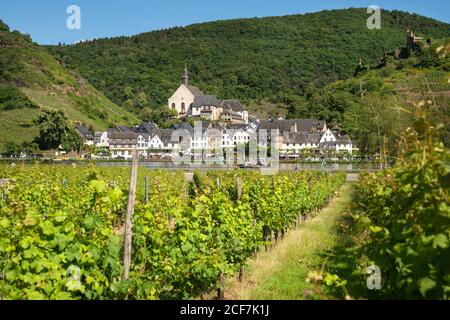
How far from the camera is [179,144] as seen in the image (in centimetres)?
10975

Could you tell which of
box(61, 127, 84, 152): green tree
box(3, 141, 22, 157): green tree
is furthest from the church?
box(3, 141, 22, 157): green tree

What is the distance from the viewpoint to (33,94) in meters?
109

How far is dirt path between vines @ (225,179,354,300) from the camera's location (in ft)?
28.1

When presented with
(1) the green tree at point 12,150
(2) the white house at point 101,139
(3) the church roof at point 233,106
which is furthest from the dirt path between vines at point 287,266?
(3) the church roof at point 233,106

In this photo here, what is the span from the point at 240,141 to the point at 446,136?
272 feet

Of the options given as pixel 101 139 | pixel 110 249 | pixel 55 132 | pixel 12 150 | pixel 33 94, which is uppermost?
pixel 33 94

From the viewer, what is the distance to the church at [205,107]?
138750mm

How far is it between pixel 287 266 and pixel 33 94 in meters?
109

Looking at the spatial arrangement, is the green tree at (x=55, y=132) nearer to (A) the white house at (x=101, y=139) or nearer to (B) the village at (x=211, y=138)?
(B) the village at (x=211, y=138)

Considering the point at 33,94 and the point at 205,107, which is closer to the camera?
the point at 33,94

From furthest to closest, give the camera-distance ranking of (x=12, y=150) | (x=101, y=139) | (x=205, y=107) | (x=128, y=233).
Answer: (x=205, y=107)
(x=101, y=139)
(x=12, y=150)
(x=128, y=233)

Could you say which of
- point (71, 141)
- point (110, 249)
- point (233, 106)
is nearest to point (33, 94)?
point (71, 141)

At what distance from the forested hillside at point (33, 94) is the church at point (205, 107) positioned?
1845 centimetres

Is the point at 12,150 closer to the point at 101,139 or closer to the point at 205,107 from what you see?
the point at 101,139
